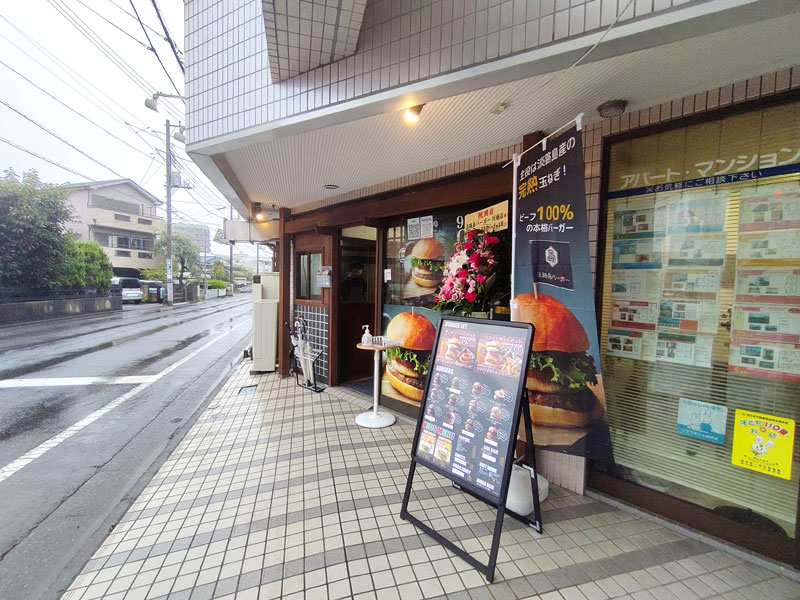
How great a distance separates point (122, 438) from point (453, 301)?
413 centimetres

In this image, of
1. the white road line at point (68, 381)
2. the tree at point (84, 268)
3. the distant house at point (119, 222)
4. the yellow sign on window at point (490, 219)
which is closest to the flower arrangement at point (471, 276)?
the yellow sign on window at point (490, 219)

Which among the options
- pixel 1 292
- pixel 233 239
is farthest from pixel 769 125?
pixel 1 292

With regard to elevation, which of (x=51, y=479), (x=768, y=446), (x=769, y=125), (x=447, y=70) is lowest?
(x=51, y=479)

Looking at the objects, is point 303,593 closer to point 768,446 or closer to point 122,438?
point 768,446

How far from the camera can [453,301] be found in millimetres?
3012

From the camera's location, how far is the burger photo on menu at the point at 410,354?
4055 mm

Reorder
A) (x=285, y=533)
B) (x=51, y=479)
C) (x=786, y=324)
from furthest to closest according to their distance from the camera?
(x=51, y=479), (x=285, y=533), (x=786, y=324)

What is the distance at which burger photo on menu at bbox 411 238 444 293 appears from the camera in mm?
3911

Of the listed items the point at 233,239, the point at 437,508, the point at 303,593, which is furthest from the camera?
the point at 233,239

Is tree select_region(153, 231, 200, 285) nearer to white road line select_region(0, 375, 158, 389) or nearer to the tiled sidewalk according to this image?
white road line select_region(0, 375, 158, 389)

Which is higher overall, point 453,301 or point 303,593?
point 453,301

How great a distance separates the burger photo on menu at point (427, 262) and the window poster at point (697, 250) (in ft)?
7.09

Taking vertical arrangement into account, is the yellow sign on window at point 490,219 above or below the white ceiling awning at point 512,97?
below

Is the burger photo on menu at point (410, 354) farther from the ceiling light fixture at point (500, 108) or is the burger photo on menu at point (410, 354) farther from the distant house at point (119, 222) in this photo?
the distant house at point (119, 222)
